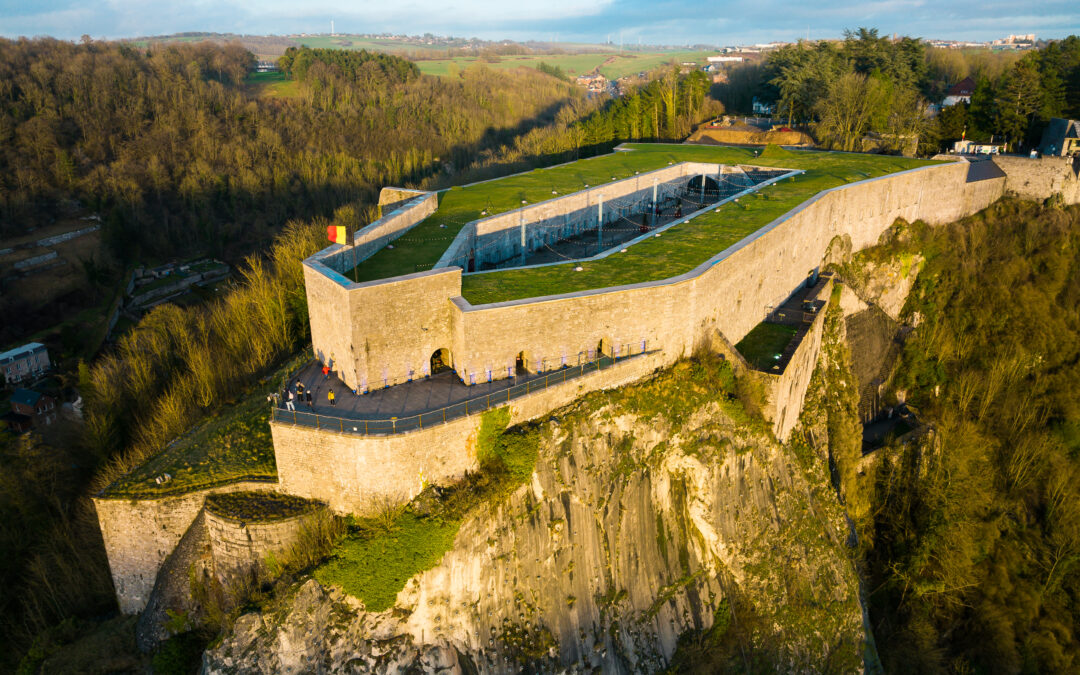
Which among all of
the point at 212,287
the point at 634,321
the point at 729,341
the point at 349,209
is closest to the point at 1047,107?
the point at 729,341

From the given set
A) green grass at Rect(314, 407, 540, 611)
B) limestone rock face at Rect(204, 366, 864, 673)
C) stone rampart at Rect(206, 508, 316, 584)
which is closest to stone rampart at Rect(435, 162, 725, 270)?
green grass at Rect(314, 407, 540, 611)

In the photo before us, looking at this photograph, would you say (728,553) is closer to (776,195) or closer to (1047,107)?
(776,195)

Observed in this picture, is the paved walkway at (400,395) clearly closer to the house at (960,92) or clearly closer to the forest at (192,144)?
the forest at (192,144)

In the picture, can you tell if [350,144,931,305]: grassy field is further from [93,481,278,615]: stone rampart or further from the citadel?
[93,481,278,615]: stone rampart

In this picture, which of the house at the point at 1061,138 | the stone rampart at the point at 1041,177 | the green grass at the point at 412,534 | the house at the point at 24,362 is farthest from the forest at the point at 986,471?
the house at the point at 24,362

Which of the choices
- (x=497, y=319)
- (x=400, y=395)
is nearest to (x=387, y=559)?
(x=400, y=395)

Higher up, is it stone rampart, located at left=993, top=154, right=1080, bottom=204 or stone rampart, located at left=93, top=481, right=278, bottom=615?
stone rampart, located at left=993, top=154, right=1080, bottom=204
